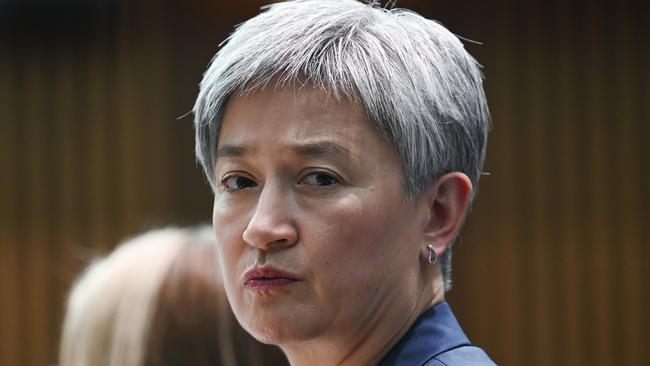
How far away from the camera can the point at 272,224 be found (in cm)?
132

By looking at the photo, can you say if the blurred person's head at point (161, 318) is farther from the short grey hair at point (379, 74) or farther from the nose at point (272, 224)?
the nose at point (272, 224)

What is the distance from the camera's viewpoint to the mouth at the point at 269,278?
133cm

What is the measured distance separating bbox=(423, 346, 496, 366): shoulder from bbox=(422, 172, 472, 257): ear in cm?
15

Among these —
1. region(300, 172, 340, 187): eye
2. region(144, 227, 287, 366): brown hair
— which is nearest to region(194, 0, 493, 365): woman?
region(300, 172, 340, 187): eye

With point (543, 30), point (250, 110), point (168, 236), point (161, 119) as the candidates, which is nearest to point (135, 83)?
point (161, 119)

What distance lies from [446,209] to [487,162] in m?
2.82

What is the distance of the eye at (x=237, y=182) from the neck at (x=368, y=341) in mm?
242

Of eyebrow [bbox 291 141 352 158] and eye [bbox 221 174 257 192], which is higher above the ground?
eyebrow [bbox 291 141 352 158]

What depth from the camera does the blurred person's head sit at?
2225 mm

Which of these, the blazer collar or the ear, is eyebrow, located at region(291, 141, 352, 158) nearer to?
the ear

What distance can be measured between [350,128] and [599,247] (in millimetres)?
3034

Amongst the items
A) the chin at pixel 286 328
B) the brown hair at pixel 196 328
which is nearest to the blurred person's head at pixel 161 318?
the brown hair at pixel 196 328

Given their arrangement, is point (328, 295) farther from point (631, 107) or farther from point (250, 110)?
point (631, 107)

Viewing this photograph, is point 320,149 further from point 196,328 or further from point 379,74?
point 196,328
